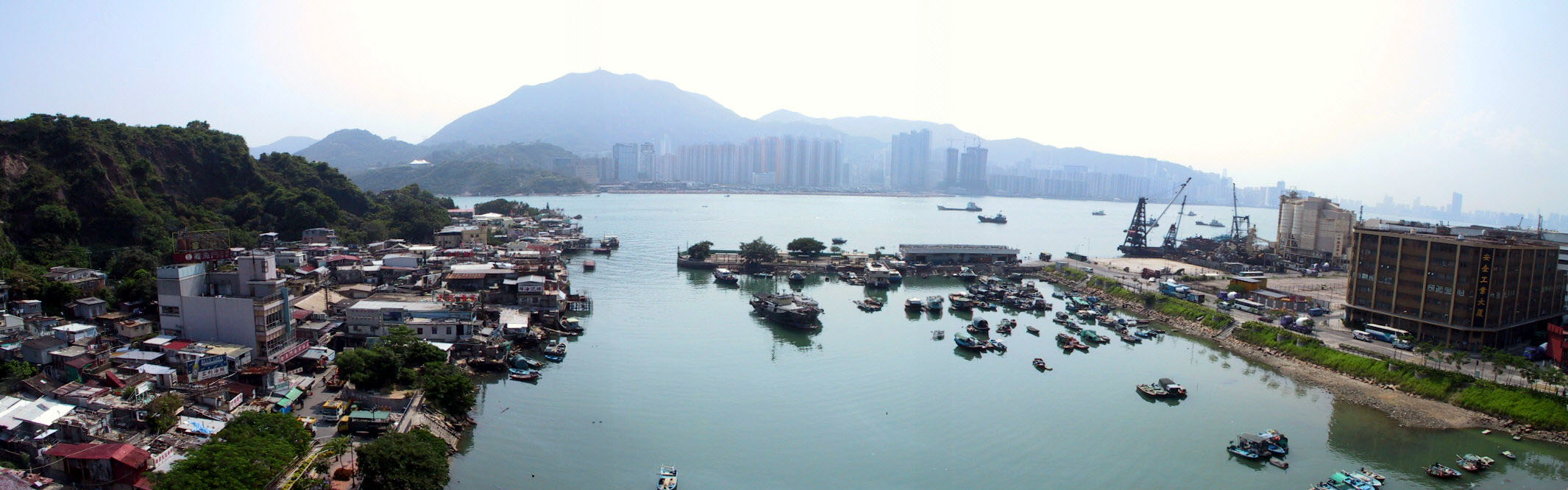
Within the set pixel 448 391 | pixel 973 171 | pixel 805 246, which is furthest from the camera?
pixel 973 171

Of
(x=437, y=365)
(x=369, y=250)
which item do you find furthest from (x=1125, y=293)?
(x=369, y=250)

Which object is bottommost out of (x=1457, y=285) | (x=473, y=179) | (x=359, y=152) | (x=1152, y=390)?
(x=1152, y=390)

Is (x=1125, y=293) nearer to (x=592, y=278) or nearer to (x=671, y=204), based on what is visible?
(x=592, y=278)

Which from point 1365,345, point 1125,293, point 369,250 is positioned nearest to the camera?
point 1365,345

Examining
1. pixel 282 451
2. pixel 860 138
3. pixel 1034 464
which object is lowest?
pixel 1034 464

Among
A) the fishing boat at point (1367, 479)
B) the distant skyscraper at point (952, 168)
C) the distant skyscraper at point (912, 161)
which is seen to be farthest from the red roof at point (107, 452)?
the distant skyscraper at point (912, 161)

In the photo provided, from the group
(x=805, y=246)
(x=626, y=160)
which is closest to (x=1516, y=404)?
(x=805, y=246)

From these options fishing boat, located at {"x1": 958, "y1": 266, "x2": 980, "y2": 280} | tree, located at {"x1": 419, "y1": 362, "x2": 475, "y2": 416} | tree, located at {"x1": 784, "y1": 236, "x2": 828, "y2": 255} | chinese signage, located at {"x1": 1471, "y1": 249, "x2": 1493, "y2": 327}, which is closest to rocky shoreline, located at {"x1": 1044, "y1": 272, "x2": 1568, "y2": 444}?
chinese signage, located at {"x1": 1471, "y1": 249, "x2": 1493, "y2": 327}

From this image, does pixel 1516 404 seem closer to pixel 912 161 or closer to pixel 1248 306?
pixel 1248 306
